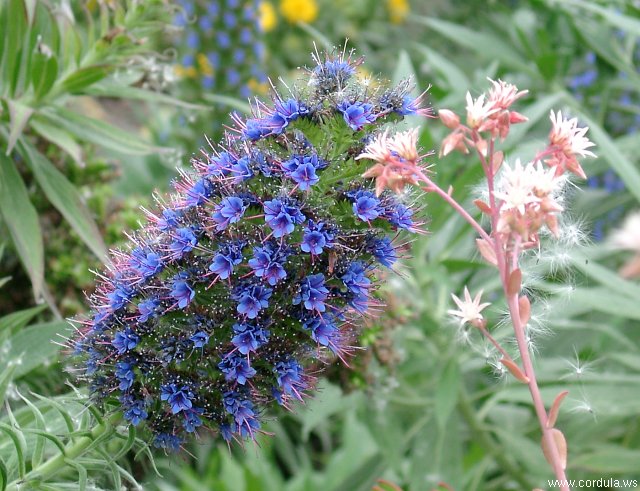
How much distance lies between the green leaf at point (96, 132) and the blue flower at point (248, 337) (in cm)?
101

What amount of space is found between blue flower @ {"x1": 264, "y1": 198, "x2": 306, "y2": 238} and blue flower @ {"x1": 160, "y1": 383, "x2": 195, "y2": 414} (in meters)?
0.28

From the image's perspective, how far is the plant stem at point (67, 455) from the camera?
1.38 meters

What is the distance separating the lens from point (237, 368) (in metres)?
1.30

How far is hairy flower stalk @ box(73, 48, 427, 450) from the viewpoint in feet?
4.23

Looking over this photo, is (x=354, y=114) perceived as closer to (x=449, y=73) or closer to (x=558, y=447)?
(x=558, y=447)

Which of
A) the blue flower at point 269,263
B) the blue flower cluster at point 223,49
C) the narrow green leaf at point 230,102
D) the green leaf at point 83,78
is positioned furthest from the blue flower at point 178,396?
the blue flower cluster at point 223,49

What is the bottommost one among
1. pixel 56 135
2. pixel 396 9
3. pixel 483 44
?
pixel 396 9

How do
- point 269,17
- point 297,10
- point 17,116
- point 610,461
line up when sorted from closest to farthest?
point 17,116 < point 610,461 < point 269,17 < point 297,10

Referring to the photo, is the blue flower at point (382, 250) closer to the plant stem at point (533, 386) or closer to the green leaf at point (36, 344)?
the plant stem at point (533, 386)

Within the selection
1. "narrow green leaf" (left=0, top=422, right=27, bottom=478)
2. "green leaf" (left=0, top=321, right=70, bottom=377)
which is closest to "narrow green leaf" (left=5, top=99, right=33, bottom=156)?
"green leaf" (left=0, top=321, right=70, bottom=377)

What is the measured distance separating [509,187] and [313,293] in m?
0.33

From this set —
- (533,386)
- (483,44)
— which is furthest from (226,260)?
(483,44)

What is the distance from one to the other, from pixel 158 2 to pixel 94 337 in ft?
3.58

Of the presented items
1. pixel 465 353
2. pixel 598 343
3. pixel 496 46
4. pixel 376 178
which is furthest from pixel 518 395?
pixel 496 46
